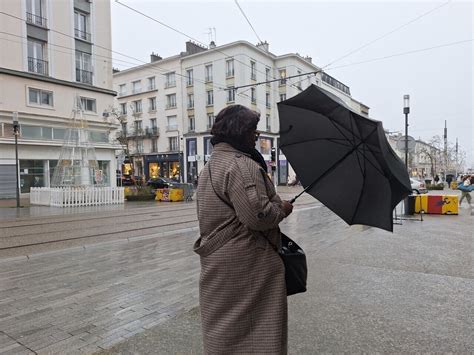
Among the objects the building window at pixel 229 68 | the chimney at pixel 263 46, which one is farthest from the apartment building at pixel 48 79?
the chimney at pixel 263 46

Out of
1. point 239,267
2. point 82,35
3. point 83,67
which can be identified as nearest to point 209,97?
point 83,67

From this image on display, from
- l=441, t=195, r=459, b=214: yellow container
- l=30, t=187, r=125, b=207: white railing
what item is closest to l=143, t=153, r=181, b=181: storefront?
l=30, t=187, r=125, b=207: white railing

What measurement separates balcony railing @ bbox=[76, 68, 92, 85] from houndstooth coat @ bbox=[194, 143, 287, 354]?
28560mm

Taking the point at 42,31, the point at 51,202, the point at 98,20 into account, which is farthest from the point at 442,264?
the point at 98,20

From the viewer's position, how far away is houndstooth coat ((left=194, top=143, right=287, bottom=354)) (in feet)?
6.57

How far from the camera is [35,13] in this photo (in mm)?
24359

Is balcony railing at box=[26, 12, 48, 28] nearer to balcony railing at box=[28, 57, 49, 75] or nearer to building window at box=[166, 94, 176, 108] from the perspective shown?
balcony railing at box=[28, 57, 49, 75]

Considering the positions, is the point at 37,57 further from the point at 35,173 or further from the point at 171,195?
the point at 171,195

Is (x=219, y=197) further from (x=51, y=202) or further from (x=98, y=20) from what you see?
(x=98, y=20)

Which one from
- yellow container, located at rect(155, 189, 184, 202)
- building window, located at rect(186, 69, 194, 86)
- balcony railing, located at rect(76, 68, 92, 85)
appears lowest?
yellow container, located at rect(155, 189, 184, 202)

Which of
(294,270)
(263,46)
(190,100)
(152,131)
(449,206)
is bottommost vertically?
(449,206)

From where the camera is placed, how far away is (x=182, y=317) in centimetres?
374

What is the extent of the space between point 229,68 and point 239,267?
138 ft

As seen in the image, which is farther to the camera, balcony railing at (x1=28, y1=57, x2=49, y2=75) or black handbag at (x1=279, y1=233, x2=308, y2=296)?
balcony railing at (x1=28, y1=57, x2=49, y2=75)
